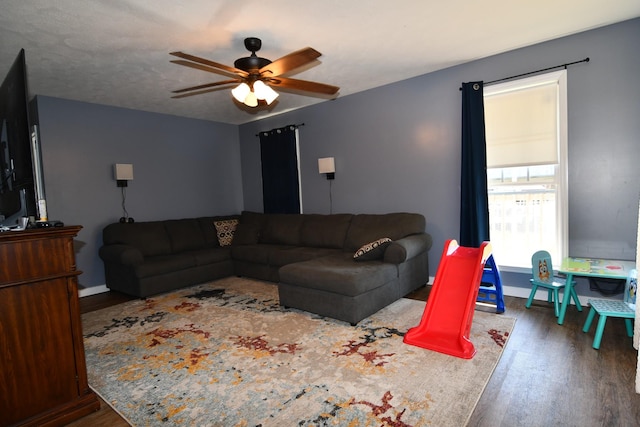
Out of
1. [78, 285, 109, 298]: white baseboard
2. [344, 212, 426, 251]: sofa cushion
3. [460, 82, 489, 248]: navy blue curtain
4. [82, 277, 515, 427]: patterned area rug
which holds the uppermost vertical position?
[460, 82, 489, 248]: navy blue curtain

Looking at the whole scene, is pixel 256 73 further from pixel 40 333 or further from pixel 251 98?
pixel 40 333

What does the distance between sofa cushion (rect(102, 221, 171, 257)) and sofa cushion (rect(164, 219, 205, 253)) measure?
0.09 m

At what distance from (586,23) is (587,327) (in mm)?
2620

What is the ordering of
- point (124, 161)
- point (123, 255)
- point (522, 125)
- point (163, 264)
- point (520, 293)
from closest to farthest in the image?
1. point (522, 125)
2. point (520, 293)
3. point (123, 255)
4. point (163, 264)
5. point (124, 161)

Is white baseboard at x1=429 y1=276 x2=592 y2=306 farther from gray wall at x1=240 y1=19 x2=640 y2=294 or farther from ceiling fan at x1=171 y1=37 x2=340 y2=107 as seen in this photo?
ceiling fan at x1=171 y1=37 x2=340 y2=107

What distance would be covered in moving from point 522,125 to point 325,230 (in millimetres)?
2639

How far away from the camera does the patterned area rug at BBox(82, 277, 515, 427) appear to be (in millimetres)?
1897

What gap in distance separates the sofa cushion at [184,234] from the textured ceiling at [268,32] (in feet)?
6.72

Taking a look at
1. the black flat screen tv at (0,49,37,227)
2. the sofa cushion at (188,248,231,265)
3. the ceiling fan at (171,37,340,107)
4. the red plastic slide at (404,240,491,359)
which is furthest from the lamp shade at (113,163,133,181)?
the red plastic slide at (404,240,491,359)

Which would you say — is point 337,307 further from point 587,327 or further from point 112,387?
point 587,327

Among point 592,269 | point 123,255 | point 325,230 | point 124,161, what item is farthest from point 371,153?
point 124,161

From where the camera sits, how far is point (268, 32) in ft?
9.26

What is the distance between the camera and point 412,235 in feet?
12.9

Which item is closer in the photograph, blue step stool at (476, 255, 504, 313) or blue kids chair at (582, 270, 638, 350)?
blue kids chair at (582, 270, 638, 350)
